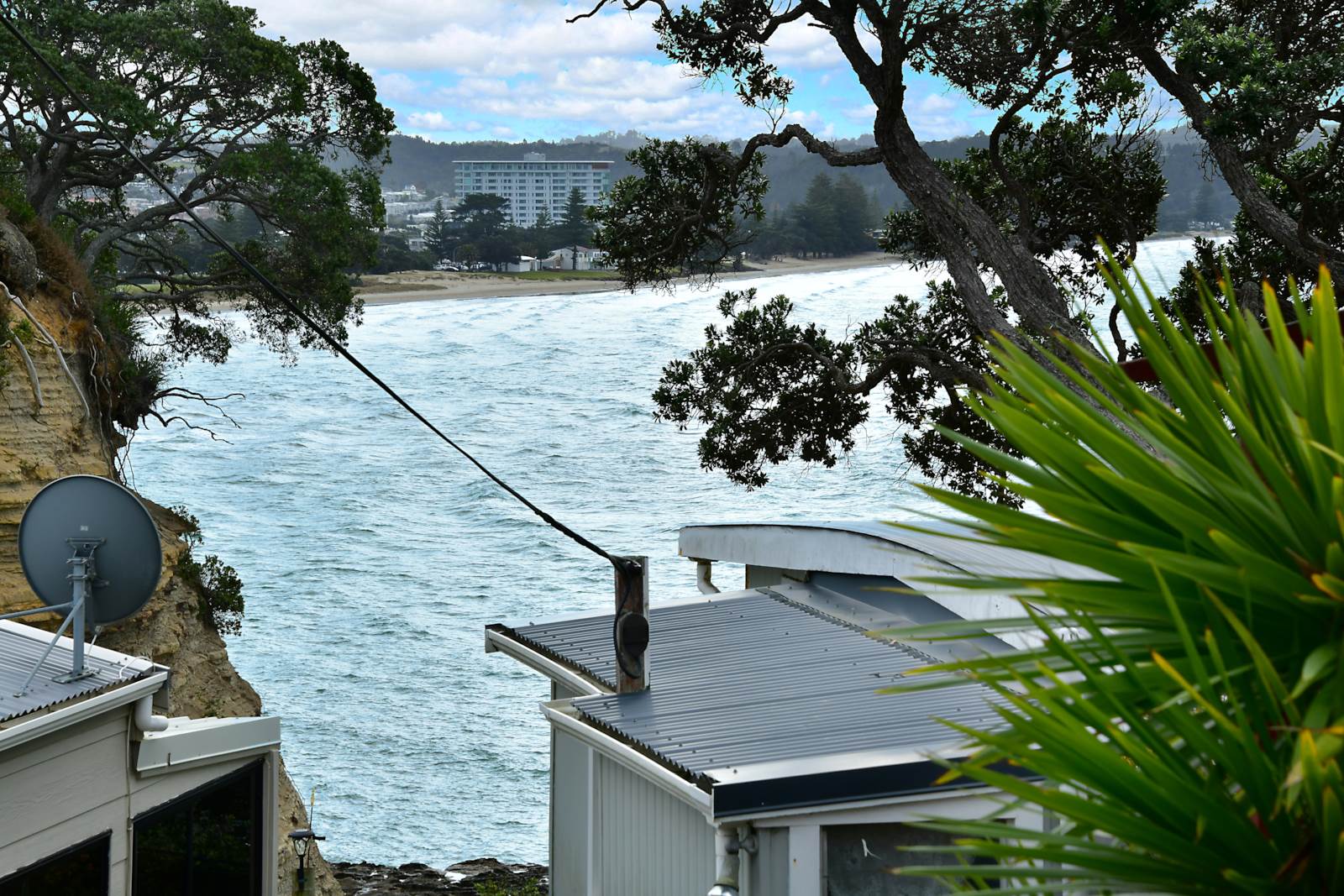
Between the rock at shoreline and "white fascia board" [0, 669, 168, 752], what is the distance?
14577mm

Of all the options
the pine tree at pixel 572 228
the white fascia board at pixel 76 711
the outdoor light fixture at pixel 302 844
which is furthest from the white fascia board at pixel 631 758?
the pine tree at pixel 572 228

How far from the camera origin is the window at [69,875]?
712 cm

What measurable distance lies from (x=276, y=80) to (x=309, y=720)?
2346 centimetres

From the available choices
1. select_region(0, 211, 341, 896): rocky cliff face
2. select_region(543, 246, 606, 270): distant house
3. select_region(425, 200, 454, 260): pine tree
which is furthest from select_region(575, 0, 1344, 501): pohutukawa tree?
select_region(425, 200, 454, 260): pine tree

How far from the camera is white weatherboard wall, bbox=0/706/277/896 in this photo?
23.3ft

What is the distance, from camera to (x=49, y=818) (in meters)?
7.32

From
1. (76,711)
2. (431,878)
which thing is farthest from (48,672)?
(431,878)

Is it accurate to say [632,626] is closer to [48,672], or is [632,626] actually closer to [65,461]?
[48,672]

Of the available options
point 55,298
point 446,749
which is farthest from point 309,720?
point 55,298

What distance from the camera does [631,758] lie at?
22.4 feet

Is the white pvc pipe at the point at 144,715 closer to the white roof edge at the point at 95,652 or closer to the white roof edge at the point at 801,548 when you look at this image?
the white roof edge at the point at 95,652

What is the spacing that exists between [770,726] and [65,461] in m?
12.1

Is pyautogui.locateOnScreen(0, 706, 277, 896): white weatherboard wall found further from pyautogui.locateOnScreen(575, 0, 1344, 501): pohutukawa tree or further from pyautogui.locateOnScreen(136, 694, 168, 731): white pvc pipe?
pyautogui.locateOnScreen(575, 0, 1344, 501): pohutukawa tree

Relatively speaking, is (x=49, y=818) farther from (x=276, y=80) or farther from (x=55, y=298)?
(x=276, y=80)
